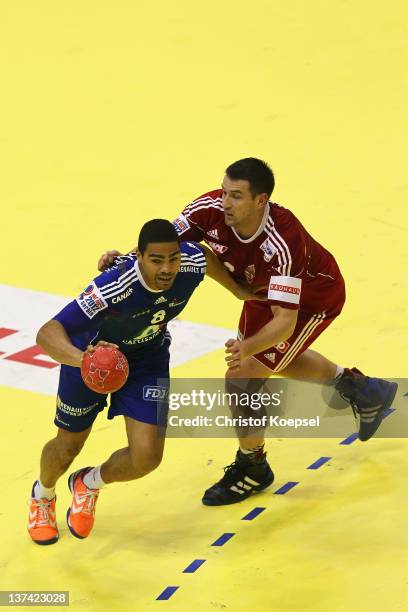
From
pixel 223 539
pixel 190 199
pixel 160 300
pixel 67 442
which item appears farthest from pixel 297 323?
pixel 190 199

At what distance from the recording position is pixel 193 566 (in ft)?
26.1

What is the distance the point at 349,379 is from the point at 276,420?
0.57 m

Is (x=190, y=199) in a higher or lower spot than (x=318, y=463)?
higher

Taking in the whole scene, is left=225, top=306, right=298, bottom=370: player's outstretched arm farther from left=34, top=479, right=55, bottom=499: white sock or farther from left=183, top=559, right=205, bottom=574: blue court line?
left=34, top=479, right=55, bottom=499: white sock

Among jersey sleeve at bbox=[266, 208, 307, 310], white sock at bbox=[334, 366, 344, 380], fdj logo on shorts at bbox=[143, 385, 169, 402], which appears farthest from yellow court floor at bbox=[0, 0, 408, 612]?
jersey sleeve at bbox=[266, 208, 307, 310]

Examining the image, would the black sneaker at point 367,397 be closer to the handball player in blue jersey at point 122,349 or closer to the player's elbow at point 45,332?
the handball player in blue jersey at point 122,349

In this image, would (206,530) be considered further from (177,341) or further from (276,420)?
(177,341)

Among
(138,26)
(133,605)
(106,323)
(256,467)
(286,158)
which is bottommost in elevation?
(133,605)

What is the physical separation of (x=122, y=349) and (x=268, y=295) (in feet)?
2.99

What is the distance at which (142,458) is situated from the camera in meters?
7.91

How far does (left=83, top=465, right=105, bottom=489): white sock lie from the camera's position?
26.5 ft

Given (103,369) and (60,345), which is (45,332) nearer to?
(60,345)

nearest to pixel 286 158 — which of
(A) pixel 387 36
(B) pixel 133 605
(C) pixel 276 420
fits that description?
(A) pixel 387 36

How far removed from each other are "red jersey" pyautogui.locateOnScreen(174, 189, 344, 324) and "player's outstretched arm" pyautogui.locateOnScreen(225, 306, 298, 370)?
0.06m
